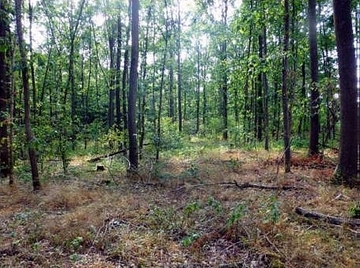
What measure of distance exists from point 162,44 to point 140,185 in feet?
24.7

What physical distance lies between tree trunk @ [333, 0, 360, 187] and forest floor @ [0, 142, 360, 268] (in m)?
0.49

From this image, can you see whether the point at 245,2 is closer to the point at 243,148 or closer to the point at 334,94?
the point at 243,148

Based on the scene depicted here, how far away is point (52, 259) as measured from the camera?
4.02 m

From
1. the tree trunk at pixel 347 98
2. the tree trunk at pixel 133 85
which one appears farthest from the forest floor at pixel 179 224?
the tree trunk at pixel 133 85

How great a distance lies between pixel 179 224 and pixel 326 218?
2.13 meters

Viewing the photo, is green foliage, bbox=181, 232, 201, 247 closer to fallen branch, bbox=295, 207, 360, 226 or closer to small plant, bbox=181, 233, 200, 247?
small plant, bbox=181, 233, 200, 247

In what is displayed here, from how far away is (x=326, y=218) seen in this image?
493 centimetres

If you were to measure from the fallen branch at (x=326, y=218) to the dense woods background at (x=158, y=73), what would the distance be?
228 cm

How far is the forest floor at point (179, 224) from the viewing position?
3.96 meters

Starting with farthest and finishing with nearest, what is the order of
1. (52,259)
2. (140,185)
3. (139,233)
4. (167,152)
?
(167,152) < (140,185) < (139,233) < (52,259)

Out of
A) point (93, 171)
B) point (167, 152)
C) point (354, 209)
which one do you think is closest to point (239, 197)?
point (354, 209)

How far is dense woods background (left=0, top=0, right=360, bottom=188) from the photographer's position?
323 inches

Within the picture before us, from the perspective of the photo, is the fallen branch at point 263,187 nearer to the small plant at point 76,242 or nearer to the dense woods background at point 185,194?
the dense woods background at point 185,194

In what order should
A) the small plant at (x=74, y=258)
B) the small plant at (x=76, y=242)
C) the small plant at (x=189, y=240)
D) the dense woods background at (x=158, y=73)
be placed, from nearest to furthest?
the small plant at (x=74, y=258)
the small plant at (x=189, y=240)
the small plant at (x=76, y=242)
the dense woods background at (x=158, y=73)
